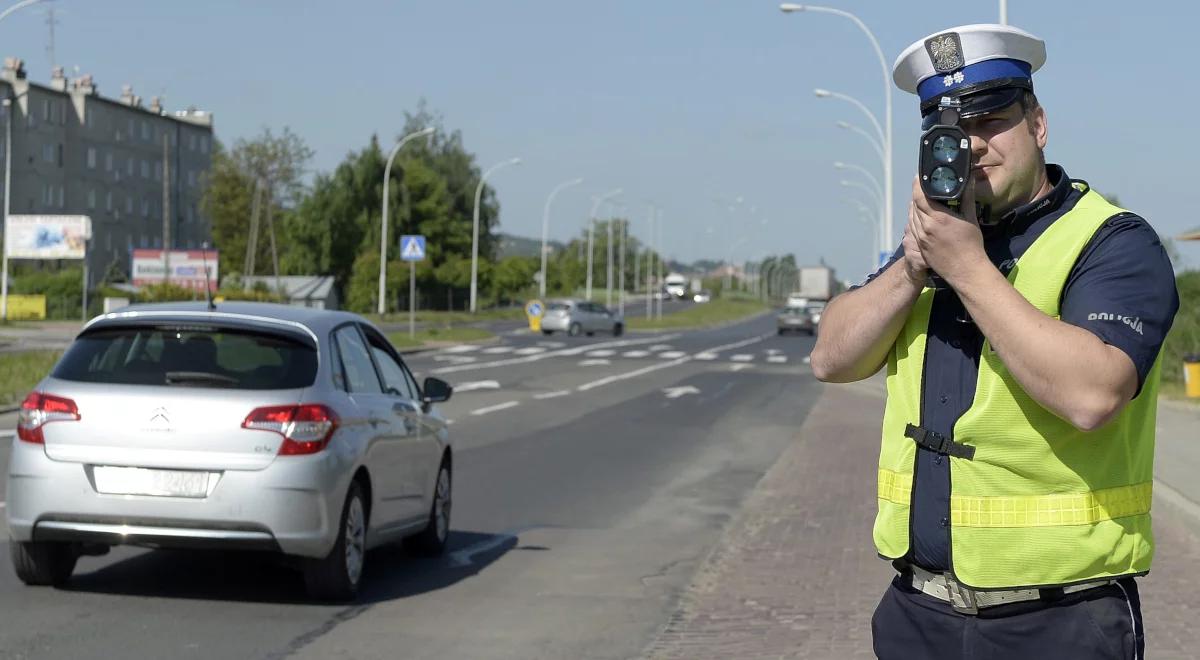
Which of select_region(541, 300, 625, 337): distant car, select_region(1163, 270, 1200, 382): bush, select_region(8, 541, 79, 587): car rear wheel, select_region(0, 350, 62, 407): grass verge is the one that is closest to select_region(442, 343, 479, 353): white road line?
select_region(541, 300, 625, 337): distant car

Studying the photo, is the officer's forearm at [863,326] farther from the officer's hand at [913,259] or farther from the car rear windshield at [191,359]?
the car rear windshield at [191,359]

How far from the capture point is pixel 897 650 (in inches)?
126

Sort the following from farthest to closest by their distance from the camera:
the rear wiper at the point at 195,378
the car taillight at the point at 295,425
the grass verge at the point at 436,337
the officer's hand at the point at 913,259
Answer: the grass verge at the point at 436,337 < the rear wiper at the point at 195,378 < the car taillight at the point at 295,425 < the officer's hand at the point at 913,259

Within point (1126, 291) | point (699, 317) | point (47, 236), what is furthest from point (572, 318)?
point (1126, 291)

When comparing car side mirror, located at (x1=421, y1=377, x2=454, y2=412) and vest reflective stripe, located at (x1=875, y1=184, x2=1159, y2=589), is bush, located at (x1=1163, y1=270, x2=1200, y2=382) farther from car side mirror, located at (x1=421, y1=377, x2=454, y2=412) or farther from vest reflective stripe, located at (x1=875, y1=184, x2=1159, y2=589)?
vest reflective stripe, located at (x1=875, y1=184, x2=1159, y2=589)

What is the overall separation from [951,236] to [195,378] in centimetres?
650

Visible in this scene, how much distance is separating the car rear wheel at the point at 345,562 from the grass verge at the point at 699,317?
273 feet

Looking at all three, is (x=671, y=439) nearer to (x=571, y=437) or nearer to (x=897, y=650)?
(x=571, y=437)

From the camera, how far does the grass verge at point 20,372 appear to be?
2355 centimetres

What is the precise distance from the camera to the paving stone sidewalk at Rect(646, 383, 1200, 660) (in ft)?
25.6

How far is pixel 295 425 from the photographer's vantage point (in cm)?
865

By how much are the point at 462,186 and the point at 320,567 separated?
12025 cm

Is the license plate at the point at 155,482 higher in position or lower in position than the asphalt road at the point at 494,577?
higher

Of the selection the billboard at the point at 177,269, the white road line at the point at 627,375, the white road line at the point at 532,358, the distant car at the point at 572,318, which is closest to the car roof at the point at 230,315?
the white road line at the point at 627,375
